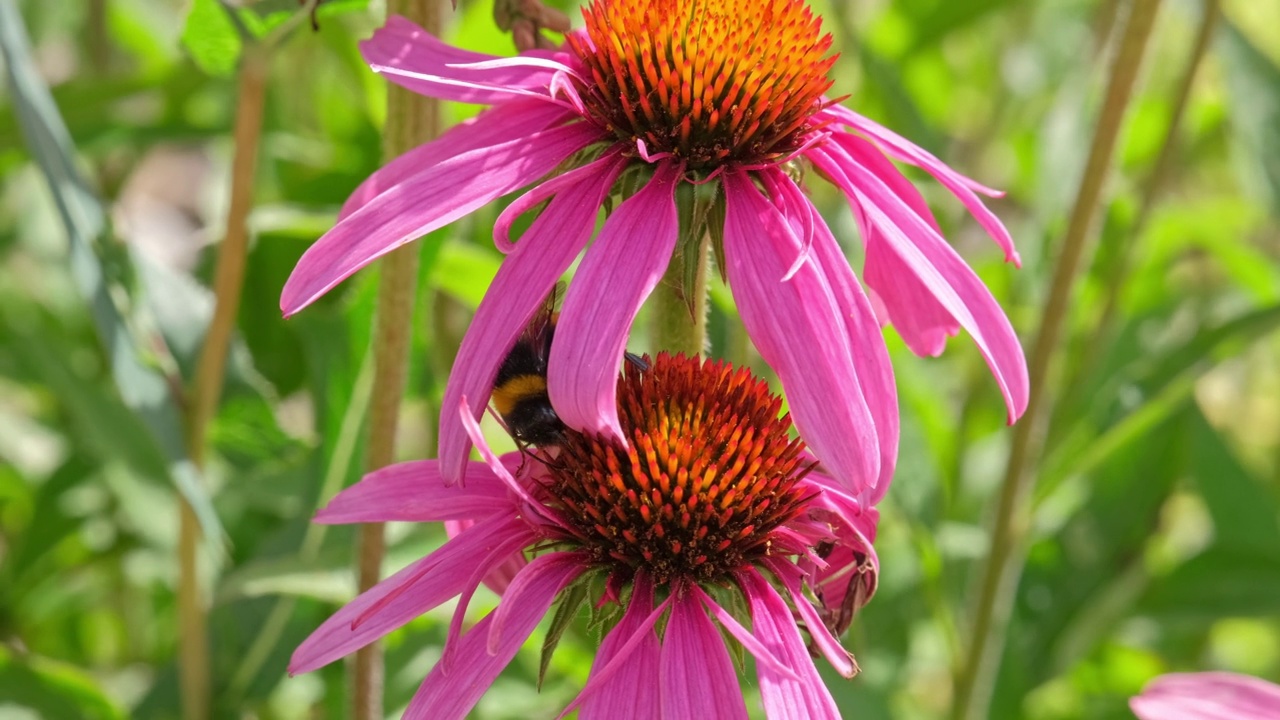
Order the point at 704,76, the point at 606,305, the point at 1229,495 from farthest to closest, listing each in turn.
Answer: the point at 1229,495 < the point at 704,76 < the point at 606,305

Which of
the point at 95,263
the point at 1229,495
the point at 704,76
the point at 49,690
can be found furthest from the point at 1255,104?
the point at 49,690

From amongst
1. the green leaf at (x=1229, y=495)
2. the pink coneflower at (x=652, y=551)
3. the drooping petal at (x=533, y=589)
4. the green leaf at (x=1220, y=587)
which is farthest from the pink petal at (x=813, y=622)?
the green leaf at (x=1229, y=495)

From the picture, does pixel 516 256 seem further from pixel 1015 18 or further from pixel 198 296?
pixel 1015 18

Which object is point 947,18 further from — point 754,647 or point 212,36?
point 754,647

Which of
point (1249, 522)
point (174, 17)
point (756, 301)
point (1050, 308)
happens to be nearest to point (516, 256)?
point (756, 301)

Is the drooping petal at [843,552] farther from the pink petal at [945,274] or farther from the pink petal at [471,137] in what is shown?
the pink petal at [471,137]

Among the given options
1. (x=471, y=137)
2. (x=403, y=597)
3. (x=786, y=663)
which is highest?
(x=471, y=137)

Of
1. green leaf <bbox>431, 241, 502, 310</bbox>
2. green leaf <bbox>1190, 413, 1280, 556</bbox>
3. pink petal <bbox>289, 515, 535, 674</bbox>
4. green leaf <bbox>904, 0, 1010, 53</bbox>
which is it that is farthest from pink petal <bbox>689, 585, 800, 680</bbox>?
green leaf <bbox>904, 0, 1010, 53</bbox>

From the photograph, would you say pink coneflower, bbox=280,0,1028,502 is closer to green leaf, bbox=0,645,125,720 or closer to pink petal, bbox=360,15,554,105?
pink petal, bbox=360,15,554,105
